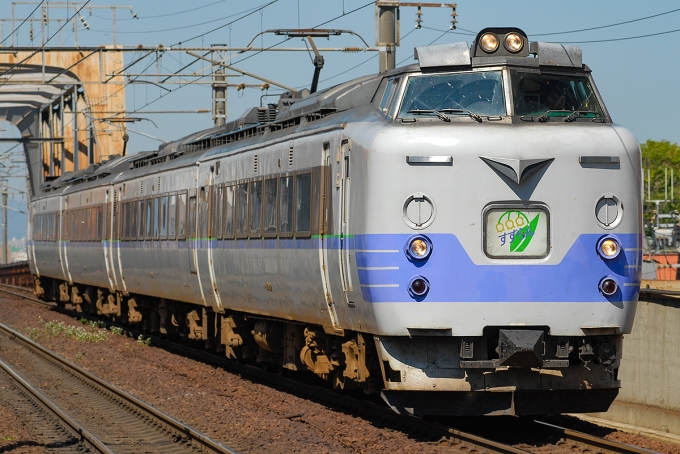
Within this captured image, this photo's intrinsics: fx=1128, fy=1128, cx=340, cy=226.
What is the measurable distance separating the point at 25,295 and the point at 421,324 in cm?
3311

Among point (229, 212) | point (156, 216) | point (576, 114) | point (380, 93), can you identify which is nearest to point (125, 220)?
point (156, 216)

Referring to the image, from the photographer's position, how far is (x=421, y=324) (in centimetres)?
968

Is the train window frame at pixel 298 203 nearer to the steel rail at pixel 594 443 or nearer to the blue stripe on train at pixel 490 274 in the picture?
the blue stripe on train at pixel 490 274

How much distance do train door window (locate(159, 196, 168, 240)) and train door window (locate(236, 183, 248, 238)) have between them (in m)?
4.32

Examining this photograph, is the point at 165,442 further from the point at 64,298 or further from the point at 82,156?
the point at 82,156

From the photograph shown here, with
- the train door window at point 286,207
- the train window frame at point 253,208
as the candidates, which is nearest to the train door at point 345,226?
the train door window at point 286,207

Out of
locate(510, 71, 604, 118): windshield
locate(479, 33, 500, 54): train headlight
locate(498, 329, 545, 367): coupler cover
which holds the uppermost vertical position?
locate(479, 33, 500, 54): train headlight

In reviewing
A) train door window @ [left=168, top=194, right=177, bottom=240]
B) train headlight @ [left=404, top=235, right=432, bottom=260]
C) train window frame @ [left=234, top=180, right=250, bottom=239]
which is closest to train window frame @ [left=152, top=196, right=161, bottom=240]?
train door window @ [left=168, top=194, right=177, bottom=240]

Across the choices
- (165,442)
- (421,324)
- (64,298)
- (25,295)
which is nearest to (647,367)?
(421,324)

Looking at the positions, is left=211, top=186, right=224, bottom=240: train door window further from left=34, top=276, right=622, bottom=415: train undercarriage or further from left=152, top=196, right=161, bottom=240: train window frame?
left=34, top=276, right=622, bottom=415: train undercarriage

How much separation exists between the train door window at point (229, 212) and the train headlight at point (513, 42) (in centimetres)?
541

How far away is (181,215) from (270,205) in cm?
467

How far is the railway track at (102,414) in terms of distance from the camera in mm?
10969

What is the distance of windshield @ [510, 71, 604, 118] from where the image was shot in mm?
10344
